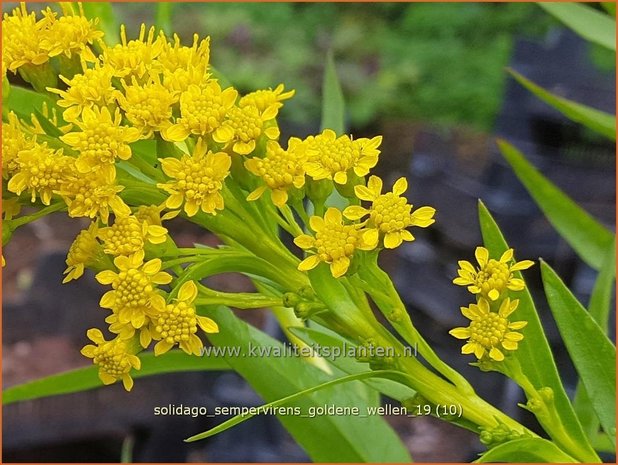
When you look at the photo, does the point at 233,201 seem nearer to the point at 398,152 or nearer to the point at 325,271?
the point at 325,271

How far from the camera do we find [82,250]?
49 cm

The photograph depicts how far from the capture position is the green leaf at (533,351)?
54cm

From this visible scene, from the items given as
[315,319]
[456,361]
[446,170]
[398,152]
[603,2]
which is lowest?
[315,319]

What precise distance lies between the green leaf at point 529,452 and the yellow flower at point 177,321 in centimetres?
19

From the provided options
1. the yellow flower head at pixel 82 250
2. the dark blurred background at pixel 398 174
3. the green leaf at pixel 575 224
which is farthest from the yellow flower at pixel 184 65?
the dark blurred background at pixel 398 174

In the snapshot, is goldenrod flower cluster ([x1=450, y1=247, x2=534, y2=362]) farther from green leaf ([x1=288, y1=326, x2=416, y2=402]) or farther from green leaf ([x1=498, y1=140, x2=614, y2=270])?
green leaf ([x1=498, y1=140, x2=614, y2=270])

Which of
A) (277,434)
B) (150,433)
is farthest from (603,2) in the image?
(150,433)

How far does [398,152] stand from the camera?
285cm

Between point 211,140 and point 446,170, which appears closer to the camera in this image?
point 211,140

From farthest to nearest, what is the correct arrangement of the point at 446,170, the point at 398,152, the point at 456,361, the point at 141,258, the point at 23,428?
the point at 398,152
the point at 446,170
the point at 23,428
the point at 456,361
the point at 141,258

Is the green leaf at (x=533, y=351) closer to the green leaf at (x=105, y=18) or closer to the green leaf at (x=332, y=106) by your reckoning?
the green leaf at (x=332, y=106)

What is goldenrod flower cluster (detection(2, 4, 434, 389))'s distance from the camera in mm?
464

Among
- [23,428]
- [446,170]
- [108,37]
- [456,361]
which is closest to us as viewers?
[108,37]

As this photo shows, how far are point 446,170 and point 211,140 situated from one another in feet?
5.07
